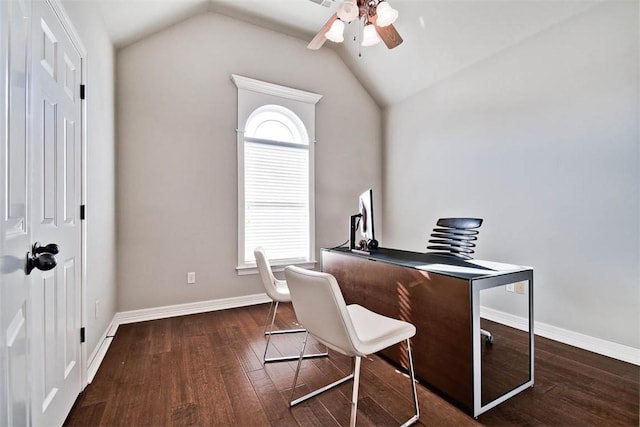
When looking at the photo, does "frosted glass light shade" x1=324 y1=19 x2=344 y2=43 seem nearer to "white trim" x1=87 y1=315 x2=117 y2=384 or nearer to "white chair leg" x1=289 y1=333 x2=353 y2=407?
"white chair leg" x1=289 y1=333 x2=353 y2=407

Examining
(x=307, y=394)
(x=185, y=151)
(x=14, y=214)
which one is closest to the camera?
(x=14, y=214)

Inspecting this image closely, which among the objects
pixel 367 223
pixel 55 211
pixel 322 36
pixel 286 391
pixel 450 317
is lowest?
pixel 286 391

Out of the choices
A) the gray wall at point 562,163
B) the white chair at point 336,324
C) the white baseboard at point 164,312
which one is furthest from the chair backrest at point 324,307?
the gray wall at point 562,163

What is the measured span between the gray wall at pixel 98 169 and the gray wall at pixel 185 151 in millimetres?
198

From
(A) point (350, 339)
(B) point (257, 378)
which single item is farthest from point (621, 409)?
(B) point (257, 378)

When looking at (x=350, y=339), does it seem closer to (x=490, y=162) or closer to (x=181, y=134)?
(x=490, y=162)

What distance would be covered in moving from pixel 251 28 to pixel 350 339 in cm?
379

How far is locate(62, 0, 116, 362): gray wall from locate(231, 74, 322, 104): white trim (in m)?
1.25

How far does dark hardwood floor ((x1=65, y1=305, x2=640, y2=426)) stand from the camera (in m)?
1.58

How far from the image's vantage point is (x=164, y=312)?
124 inches

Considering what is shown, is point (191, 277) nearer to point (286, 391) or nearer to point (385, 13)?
point (286, 391)

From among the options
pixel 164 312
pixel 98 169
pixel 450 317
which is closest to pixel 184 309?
pixel 164 312

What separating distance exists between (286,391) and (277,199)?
2.37 meters

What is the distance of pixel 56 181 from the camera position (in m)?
1.44
